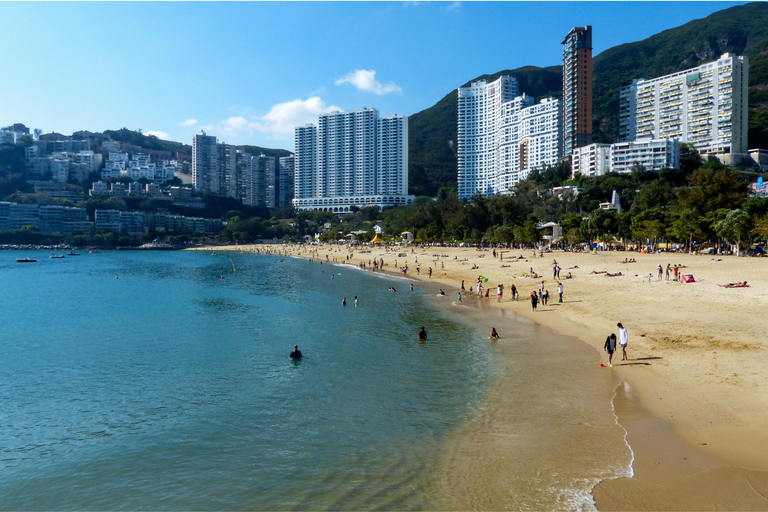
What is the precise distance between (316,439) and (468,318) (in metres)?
16.9

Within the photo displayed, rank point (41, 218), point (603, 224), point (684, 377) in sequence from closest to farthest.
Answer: point (684, 377) < point (603, 224) < point (41, 218)

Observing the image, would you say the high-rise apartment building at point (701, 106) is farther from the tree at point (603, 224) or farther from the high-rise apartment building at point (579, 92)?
the tree at point (603, 224)

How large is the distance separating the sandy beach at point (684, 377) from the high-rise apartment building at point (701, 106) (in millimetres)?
114976

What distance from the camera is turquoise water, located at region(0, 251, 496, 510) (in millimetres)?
9414

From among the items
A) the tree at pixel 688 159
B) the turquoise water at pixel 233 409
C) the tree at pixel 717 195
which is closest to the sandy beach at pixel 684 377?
the turquoise water at pixel 233 409

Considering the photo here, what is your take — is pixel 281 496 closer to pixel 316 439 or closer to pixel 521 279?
pixel 316 439

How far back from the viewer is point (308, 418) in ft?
41.7

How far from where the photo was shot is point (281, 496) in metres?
8.91

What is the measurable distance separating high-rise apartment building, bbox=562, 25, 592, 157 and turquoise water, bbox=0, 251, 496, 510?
137m

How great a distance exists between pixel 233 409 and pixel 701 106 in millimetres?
154994

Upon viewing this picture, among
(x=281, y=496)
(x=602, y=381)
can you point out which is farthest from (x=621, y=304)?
(x=281, y=496)

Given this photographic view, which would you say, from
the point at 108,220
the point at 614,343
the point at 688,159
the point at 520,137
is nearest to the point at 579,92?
the point at 520,137

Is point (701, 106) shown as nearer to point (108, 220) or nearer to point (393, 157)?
point (393, 157)

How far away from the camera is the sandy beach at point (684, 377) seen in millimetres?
8273
